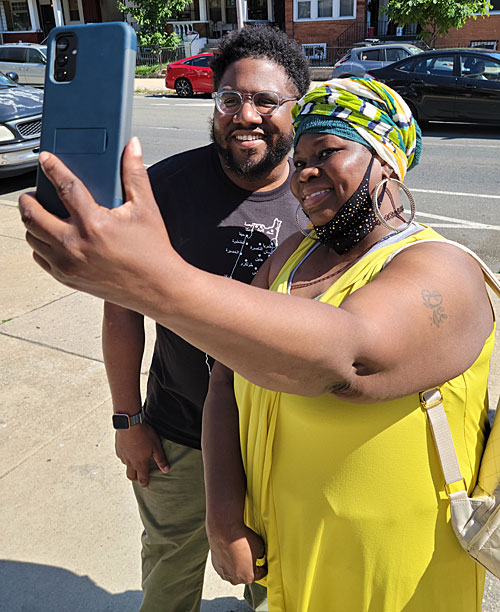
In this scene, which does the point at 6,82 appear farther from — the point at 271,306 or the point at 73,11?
the point at 73,11

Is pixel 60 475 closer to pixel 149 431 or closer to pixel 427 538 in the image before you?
pixel 149 431

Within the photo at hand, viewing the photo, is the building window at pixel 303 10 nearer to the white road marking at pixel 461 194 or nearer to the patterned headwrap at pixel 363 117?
the white road marking at pixel 461 194

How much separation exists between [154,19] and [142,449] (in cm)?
2947

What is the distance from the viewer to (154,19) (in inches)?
1102

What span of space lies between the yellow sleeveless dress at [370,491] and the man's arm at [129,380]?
0.75 metres

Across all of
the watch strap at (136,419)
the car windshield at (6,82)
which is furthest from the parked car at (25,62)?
the watch strap at (136,419)

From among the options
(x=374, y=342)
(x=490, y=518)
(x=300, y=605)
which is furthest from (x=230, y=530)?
(x=374, y=342)

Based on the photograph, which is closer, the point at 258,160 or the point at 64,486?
the point at 258,160

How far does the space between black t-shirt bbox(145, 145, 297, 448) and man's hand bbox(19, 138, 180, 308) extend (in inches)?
41.6

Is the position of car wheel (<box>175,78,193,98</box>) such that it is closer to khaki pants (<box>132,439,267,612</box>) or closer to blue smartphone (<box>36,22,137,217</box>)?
khaki pants (<box>132,439,267,612</box>)

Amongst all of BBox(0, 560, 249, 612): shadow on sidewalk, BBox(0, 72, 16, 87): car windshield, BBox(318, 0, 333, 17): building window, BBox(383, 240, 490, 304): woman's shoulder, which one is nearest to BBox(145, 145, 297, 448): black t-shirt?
BBox(383, 240, 490, 304): woman's shoulder

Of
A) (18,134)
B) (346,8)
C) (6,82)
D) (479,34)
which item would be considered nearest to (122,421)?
(18,134)

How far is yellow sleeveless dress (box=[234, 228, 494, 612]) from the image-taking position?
131 centimetres

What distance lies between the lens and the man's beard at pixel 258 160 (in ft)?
6.58
